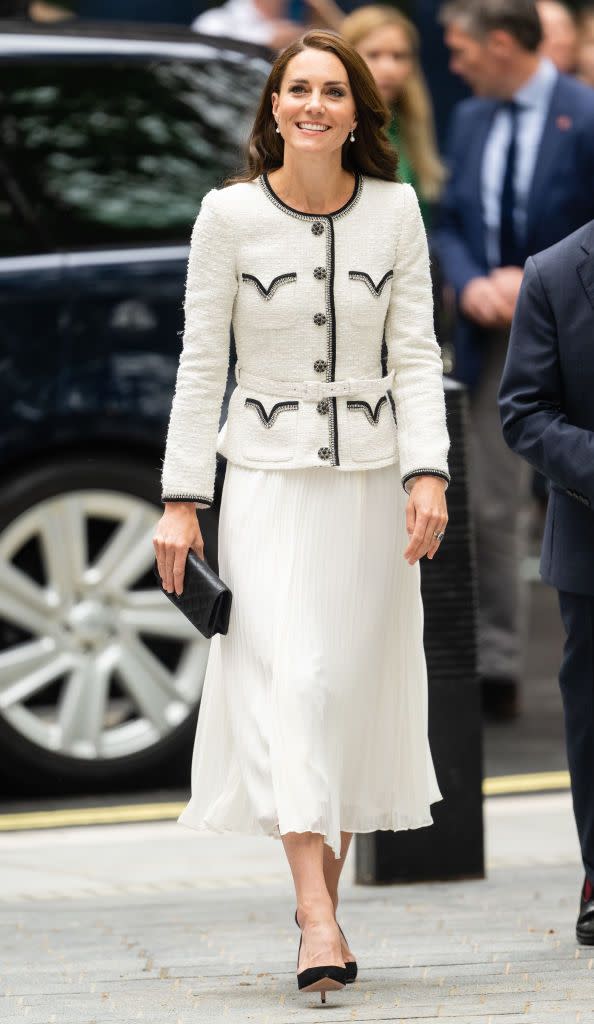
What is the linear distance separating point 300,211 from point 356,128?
0.21 m

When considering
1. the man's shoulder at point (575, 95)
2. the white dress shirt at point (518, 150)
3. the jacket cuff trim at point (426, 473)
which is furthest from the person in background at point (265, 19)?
the jacket cuff trim at point (426, 473)

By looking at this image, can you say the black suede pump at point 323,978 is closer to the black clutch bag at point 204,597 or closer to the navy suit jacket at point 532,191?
the black clutch bag at point 204,597

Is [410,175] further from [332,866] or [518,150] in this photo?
[332,866]

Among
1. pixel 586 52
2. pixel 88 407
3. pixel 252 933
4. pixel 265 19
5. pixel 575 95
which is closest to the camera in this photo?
pixel 252 933

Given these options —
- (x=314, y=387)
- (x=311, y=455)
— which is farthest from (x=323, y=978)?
(x=314, y=387)

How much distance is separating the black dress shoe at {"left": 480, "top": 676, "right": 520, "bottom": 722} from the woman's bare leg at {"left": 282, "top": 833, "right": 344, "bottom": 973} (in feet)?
11.1

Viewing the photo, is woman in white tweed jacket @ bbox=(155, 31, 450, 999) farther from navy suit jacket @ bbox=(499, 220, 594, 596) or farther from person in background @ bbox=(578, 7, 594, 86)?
person in background @ bbox=(578, 7, 594, 86)

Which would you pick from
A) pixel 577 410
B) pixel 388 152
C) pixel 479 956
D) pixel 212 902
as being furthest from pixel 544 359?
pixel 212 902

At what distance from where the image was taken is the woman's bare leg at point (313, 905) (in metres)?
4.27

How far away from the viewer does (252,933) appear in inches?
197

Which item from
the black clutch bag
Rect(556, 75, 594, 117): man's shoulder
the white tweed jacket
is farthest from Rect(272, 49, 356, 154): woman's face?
Rect(556, 75, 594, 117): man's shoulder

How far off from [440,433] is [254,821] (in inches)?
32.9

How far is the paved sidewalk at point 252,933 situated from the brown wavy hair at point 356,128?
158 centimetres

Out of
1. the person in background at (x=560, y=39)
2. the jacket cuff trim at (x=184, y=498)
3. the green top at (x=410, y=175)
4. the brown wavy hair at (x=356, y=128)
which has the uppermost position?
the brown wavy hair at (x=356, y=128)
